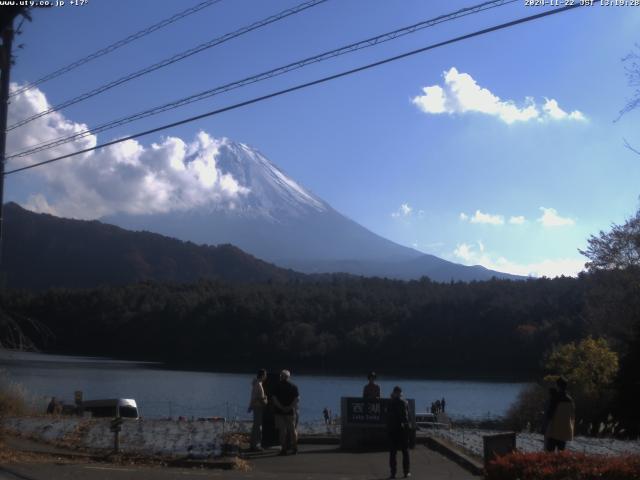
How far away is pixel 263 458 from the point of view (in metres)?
13.9

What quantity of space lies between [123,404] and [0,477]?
16.6 meters

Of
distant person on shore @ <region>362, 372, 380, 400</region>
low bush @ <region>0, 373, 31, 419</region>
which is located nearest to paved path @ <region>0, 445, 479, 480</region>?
distant person on shore @ <region>362, 372, 380, 400</region>

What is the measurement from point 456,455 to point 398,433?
7.37 ft

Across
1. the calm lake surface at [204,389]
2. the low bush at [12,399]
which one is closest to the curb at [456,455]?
the low bush at [12,399]

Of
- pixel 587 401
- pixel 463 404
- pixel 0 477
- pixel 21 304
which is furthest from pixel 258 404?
pixel 21 304

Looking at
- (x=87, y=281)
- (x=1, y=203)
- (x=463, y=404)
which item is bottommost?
(x=463, y=404)

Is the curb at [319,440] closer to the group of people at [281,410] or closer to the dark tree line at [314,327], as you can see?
the group of people at [281,410]

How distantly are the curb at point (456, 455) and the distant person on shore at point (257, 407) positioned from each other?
10.5 feet

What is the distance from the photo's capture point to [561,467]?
882cm

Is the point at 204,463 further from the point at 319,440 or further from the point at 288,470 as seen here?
the point at 319,440

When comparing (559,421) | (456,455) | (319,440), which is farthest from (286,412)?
(559,421)

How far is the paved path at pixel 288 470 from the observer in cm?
1162

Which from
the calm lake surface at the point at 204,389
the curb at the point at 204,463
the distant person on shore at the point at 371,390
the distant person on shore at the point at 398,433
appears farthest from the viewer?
the calm lake surface at the point at 204,389

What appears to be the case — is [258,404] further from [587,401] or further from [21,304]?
[21,304]
